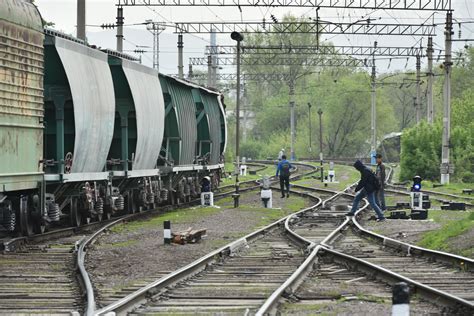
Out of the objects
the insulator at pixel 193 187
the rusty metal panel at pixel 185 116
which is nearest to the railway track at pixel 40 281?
the rusty metal panel at pixel 185 116

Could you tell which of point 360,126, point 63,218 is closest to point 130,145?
point 63,218

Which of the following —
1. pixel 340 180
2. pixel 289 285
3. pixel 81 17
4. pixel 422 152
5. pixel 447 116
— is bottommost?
pixel 289 285

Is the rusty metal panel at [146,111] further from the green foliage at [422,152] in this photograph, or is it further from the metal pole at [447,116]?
the green foliage at [422,152]

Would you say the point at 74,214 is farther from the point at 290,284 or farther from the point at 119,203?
the point at 290,284

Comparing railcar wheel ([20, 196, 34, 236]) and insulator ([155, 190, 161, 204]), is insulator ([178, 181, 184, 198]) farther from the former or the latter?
railcar wheel ([20, 196, 34, 236])

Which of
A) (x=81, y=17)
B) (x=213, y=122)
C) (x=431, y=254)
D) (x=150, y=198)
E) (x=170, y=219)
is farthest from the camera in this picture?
(x=213, y=122)

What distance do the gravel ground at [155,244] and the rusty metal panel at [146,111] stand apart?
162cm

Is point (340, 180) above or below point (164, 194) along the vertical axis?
below

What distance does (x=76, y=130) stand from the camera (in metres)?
19.6

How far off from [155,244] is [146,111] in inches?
321

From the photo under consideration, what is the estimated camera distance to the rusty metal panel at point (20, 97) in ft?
52.2

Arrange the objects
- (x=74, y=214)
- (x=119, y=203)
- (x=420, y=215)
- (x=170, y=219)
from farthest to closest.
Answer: (x=170, y=219), (x=420, y=215), (x=119, y=203), (x=74, y=214)

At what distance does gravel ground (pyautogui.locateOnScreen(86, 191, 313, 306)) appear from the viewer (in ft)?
44.1

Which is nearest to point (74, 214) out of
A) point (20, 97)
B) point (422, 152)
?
point (20, 97)
